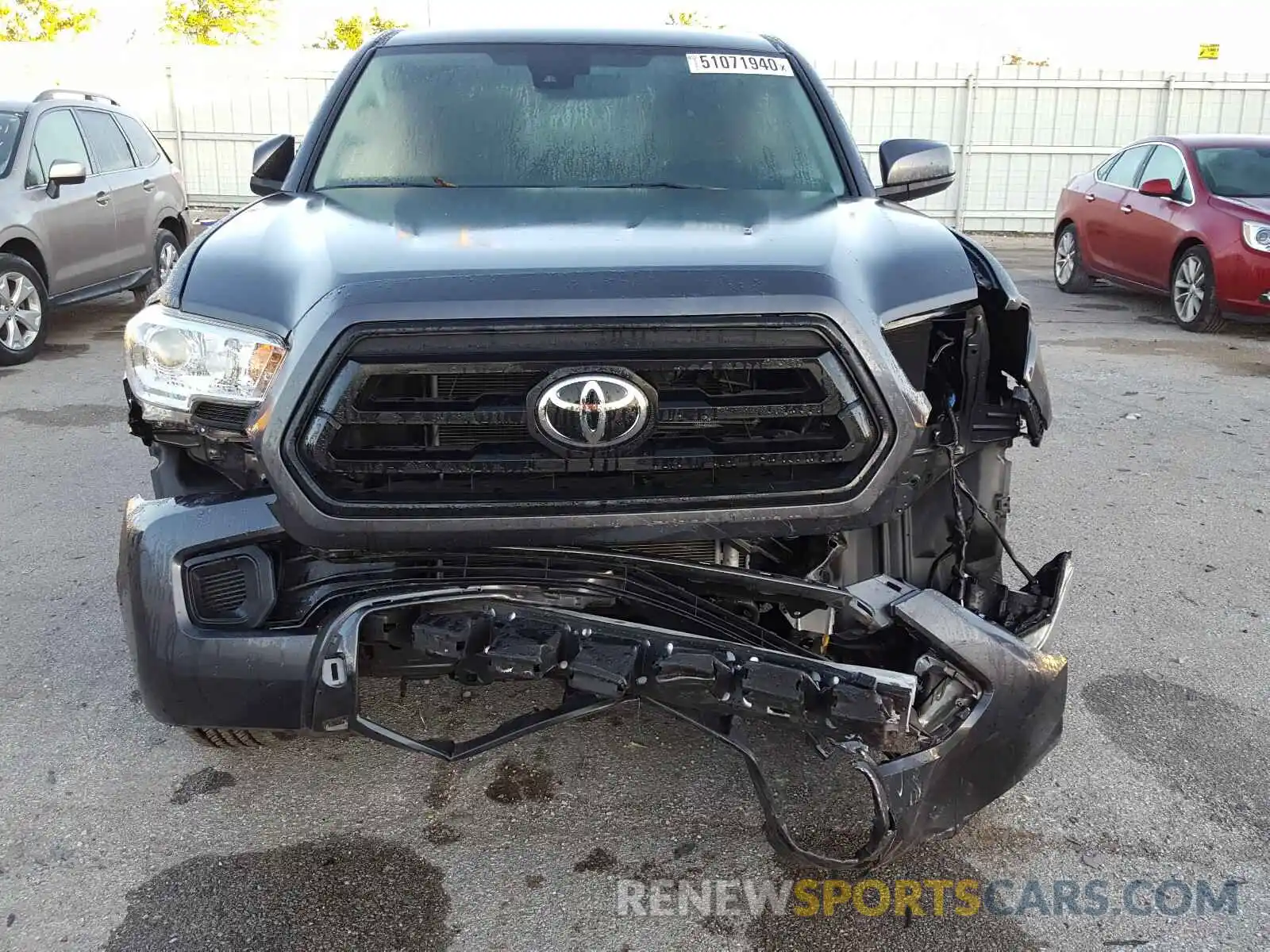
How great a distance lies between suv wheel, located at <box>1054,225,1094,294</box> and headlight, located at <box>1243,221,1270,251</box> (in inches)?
109

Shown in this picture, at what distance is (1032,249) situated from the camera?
16.2m

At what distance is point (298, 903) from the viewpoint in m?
2.28

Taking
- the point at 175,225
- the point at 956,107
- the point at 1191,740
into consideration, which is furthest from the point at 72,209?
the point at 956,107

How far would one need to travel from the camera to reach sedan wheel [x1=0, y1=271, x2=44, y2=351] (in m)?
7.40

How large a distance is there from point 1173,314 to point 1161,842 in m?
8.66

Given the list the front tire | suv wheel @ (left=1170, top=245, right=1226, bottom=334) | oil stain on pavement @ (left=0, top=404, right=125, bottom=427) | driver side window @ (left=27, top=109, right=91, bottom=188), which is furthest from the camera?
suv wheel @ (left=1170, top=245, right=1226, bottom=334)

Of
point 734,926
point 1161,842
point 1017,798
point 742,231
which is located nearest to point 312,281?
point 742,231

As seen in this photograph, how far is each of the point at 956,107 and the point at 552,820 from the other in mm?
16323

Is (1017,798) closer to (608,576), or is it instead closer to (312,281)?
(608,576)

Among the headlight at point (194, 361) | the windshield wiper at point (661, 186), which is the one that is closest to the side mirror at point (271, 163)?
the windshield wiper at point (661, 186)

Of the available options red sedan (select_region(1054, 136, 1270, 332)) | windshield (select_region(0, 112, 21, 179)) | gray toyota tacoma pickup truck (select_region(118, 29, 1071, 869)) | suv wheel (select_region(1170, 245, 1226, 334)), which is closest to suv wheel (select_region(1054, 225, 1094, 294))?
red sedan (select_region(1054, 136, 1270, 332))

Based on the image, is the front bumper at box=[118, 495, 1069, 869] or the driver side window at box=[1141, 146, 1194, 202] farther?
the driver side window at box=[1141, 146, 1194, 202]

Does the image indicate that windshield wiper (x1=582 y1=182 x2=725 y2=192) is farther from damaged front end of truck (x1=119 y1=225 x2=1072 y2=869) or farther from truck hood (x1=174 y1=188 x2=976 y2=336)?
damaged front end of truck (x1=119 y1=225 x2=1072 y2=869)

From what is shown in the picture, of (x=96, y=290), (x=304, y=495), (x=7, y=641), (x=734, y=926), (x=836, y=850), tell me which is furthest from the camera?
(x=96, y=290)
